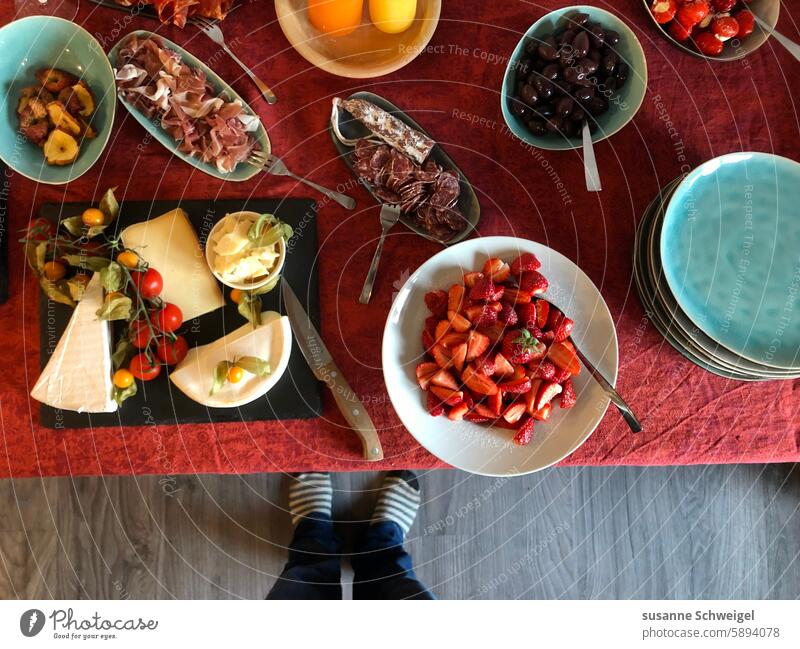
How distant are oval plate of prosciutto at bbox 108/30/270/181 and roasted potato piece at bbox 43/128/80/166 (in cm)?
10

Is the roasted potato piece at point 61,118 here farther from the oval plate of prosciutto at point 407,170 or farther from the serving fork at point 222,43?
the oval plate of prosciutto at point 407,170

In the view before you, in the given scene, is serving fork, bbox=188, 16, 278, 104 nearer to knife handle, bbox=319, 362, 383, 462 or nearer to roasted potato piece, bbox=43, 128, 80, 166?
roasted potato piece, bbox=43, 128, 80, 166


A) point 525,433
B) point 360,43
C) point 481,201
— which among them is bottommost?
point 525,433

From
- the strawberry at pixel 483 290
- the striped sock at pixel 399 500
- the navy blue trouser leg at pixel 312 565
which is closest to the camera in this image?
the strawberry at pixel 483 290

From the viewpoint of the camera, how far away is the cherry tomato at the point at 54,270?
0.87 meters

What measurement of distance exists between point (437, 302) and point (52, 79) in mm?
675

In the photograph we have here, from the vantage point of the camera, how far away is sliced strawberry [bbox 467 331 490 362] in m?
0.85

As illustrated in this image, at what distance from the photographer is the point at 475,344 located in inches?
33.4

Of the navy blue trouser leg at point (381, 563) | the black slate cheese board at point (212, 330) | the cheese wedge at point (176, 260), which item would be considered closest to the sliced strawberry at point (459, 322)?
the black slate cheese board at point (212, 330)

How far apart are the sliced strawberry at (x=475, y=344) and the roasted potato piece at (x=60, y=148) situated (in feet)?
2.15

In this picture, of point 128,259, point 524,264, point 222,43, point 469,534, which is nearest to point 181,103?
point 222,43

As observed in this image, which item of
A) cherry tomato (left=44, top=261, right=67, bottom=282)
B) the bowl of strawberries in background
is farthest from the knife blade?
the bowl of strawberries in background

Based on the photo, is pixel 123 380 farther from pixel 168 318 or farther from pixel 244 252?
pixel 244 252
